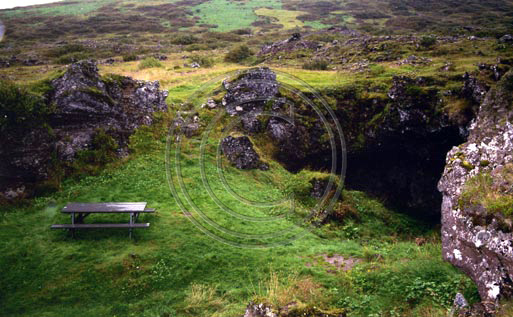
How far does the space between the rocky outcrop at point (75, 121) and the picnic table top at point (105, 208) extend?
11.1ft

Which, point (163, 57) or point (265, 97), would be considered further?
point (163, 57)

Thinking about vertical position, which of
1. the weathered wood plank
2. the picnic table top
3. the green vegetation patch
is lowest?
the weathered wood plank

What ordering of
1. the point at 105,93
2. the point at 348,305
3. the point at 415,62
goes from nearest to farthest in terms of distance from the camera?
the point at 348,305 < the point at 105,93 < the point at 415,62

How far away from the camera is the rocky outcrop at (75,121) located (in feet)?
43.7

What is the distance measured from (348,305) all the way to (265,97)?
1455 centimetres

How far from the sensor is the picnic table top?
11023 millimetres

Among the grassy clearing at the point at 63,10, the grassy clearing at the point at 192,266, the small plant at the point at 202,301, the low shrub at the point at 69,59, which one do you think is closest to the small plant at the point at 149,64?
the low shrub at the point at 69,59

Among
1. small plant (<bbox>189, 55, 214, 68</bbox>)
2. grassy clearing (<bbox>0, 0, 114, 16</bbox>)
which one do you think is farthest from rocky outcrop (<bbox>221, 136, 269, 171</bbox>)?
grassy clearing (<bbox>0, 0, 114, 16</bbox>)

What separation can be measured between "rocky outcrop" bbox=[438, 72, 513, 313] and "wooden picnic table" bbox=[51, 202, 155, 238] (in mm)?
9874

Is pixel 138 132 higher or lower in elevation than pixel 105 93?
lower

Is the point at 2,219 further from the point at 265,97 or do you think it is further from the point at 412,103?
the point at 412,103

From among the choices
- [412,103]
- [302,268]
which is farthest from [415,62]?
[302,268]

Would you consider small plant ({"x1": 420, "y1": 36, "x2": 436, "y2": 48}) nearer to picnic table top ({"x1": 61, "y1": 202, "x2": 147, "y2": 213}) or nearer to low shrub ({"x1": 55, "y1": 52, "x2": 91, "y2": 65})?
picnic table top ({"x1": 61, "y1": 202, "x2": 147, "y2": 213})

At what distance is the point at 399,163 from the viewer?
65.3ft
